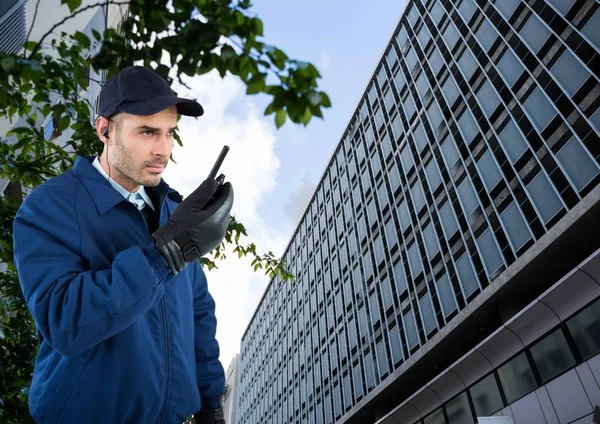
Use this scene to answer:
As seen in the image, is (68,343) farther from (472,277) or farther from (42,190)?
(472,277)

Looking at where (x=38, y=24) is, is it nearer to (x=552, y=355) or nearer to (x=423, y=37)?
(x=552, y=355)

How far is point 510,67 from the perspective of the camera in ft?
84.8

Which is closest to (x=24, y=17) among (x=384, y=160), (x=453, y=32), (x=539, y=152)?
(x=539, y=152)

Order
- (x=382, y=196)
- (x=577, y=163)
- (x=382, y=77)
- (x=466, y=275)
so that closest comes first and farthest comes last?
1. (x=577, y=163)
2. (x=466, y=275)
3. (x=382, y=196)
4. (x=382, y=77)

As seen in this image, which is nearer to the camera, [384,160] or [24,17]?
[24,17]

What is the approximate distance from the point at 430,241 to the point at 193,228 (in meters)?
28.9

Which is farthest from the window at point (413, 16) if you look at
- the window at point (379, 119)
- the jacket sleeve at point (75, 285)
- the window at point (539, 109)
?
the jacket sleeve at point (75, 285)

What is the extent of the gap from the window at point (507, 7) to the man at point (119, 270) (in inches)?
1167

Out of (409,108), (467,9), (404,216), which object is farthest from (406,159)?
(467,9)

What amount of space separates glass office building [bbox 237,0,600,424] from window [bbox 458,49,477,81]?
0.34 feet

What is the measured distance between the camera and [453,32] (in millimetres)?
32250

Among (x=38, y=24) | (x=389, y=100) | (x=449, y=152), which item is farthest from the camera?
(x=389, y=100)

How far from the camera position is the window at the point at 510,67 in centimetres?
2523

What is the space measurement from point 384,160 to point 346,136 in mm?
11457
